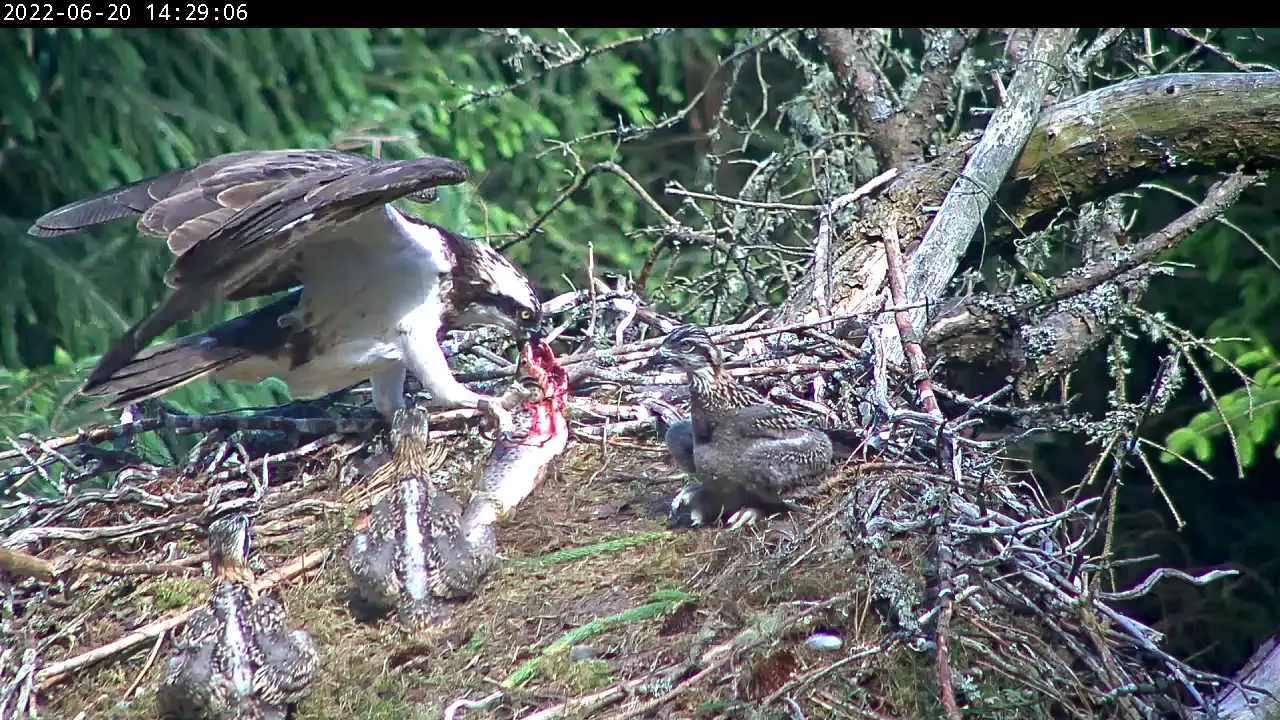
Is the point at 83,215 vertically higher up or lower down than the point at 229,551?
higher up

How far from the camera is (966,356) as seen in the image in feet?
16.1

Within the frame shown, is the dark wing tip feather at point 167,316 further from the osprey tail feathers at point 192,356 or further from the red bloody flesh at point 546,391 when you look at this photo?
the red bloody flesh at point 546,391

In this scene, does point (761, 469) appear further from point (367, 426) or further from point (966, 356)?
point (367, 426)

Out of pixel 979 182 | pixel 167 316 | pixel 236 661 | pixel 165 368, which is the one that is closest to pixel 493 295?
pixel 165 368

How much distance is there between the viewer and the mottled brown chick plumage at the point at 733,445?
3811 mm

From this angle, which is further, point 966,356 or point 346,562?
point 966,356

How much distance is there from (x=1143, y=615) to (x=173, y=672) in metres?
4.86

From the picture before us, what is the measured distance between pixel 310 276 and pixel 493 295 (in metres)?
0.73

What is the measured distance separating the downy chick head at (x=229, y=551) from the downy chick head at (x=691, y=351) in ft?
5.02

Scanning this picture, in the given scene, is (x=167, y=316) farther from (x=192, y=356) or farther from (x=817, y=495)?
(x=817, y=495)

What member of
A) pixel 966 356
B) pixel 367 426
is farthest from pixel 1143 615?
pixel 367 426

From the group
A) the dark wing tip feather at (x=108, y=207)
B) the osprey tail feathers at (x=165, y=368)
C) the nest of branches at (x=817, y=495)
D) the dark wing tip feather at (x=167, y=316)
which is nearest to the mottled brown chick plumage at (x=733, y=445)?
the nest of branches at (x=817, y=495)
